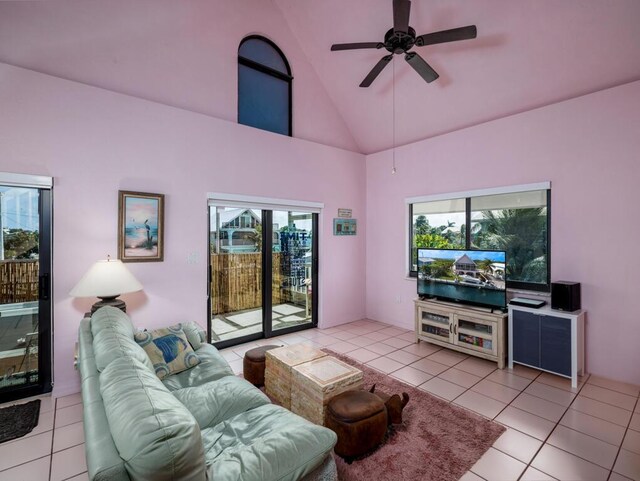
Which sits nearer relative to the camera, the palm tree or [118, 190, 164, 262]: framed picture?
[118, 190, 164, 262]: framed picture

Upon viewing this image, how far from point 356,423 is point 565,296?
8.68 ft

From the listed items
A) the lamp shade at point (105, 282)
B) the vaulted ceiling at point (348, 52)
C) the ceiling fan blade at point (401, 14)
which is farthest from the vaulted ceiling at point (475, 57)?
the lamp shade at point (105, 282)

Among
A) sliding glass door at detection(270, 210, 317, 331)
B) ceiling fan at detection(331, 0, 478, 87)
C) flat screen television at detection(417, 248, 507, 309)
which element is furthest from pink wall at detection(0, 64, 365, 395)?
flat screen television at detection(417, 248, 507, 309)

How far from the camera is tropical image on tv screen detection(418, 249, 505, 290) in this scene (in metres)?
A: 3.75

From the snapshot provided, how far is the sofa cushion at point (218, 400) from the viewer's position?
6.55 ft

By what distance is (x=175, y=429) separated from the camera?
1048 millimetres

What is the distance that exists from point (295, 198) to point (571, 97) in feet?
11.5

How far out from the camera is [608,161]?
3.25 m

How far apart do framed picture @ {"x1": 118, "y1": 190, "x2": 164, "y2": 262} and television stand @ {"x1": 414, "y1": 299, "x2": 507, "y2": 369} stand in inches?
133

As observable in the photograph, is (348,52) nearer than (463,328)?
No

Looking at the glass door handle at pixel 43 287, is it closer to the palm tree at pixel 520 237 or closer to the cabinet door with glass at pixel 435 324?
the cabinet door with glass at pixel 435 324

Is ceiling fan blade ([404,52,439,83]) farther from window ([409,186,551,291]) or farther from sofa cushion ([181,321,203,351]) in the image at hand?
sofa cushion ([181,321,203,351])

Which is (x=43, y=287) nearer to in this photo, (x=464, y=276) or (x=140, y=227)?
(x=140, y=227)

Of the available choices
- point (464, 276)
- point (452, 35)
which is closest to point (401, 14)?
point (452, 35)
